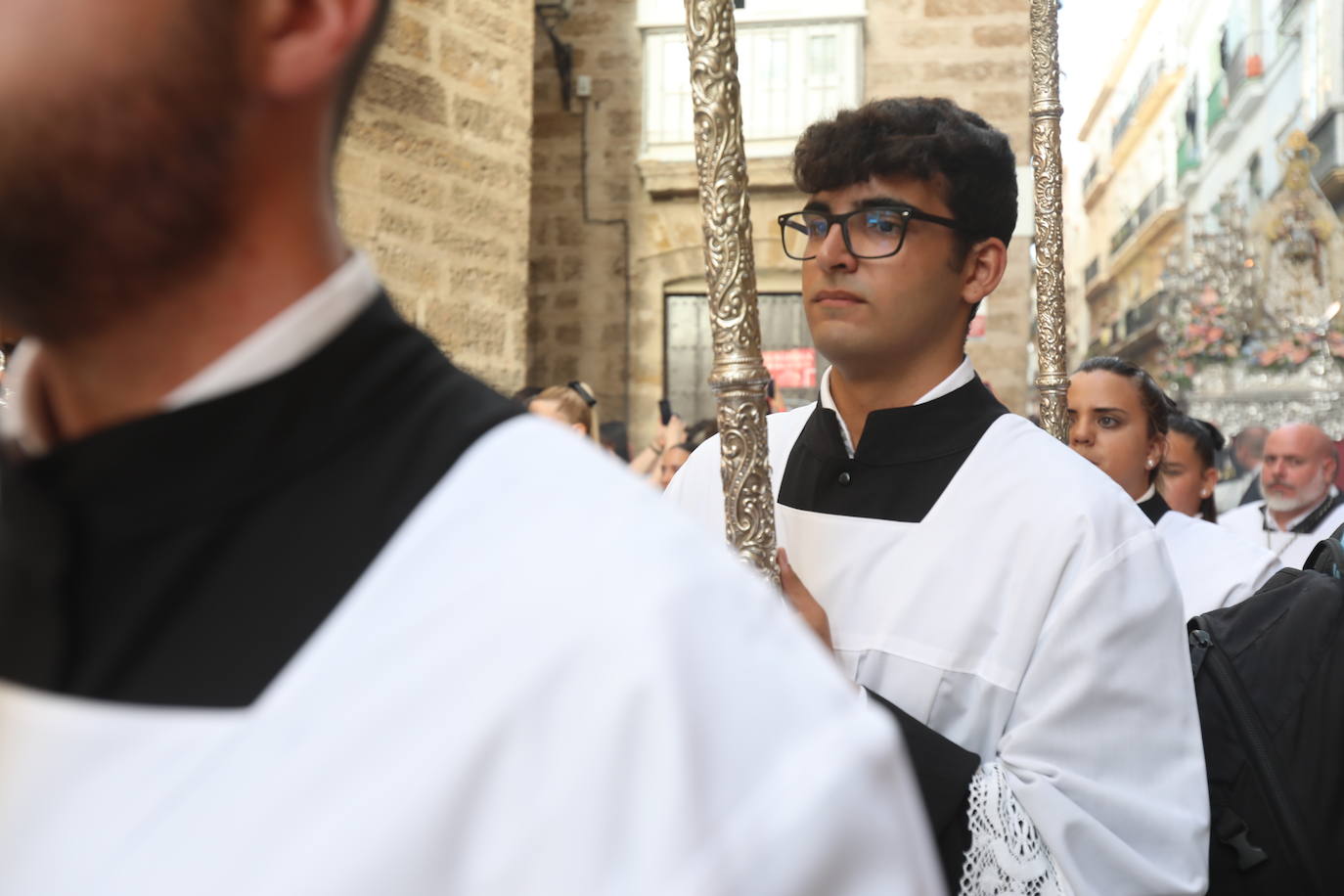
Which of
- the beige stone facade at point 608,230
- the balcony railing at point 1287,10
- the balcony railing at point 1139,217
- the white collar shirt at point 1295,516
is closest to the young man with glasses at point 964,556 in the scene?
the white collar shirt at point 1295,516

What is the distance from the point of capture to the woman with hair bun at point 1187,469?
463 cm

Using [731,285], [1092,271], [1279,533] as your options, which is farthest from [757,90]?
[1092,271]

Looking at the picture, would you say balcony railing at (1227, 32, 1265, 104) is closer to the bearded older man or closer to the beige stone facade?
the beige stone facade

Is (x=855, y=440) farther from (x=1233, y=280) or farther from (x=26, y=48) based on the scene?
(x=1233, y=280)

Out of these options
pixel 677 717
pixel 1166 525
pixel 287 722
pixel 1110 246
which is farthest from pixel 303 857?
pixel 1110 246

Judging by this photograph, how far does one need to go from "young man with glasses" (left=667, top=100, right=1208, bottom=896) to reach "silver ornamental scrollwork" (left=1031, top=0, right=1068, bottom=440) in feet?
2.93

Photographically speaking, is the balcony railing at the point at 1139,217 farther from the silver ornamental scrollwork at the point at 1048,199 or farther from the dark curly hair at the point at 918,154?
the dark curly hair at the point at 918,154

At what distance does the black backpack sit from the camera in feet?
6.65

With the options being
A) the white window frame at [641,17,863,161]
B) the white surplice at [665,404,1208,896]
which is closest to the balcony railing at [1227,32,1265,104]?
the white window frame at [641,17,863,161]

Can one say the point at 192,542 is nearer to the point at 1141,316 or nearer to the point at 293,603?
the point at 293,603

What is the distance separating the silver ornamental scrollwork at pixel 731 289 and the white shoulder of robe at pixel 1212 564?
75.6 inches

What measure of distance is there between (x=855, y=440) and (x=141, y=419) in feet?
5.22

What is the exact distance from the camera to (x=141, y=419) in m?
0.72

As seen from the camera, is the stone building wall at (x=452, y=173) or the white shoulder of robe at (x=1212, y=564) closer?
the white shoulder of robe at (x=1212, y=564)
